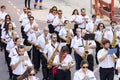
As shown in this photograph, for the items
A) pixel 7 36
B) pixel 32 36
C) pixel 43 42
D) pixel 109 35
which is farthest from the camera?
pixel 32 36

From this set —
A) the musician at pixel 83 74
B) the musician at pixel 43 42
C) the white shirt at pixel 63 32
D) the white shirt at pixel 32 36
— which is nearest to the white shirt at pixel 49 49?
the musician at pixel 43 42

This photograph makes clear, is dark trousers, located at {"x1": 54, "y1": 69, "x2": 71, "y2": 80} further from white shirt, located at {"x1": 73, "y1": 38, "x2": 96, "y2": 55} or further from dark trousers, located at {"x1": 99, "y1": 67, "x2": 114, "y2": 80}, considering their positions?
white shirt, located at {"x1": 73, "y1": 38, "x2": 96, "y2": 55}

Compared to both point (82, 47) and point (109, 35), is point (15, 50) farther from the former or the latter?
point (109, 35)

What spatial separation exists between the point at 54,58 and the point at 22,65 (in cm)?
94

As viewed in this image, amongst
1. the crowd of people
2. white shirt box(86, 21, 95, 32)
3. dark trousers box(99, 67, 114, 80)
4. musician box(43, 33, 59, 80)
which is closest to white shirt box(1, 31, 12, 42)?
the crowd of people

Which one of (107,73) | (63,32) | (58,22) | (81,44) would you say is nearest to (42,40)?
(81,44)

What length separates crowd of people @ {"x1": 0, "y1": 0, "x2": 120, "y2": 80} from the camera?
10.6 m

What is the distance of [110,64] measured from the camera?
11141mm

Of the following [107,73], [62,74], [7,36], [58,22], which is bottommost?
[107,73]

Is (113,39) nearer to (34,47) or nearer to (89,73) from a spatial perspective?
(34,47)

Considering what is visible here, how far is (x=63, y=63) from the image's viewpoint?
10.7 meters

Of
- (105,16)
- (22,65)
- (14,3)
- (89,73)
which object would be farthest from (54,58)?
(14,3)

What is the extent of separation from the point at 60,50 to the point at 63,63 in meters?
0.37

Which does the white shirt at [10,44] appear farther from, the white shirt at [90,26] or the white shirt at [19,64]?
the white shirt at [90,26]
